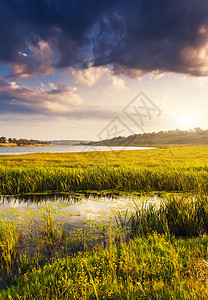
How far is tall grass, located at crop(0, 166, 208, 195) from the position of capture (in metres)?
17.1

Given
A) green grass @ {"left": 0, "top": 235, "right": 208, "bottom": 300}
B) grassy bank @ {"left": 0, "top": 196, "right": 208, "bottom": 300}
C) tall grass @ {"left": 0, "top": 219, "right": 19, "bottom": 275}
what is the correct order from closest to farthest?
green grass @ {"left": 0, "top": 235, "right": 208, "bottom": 300} → grassy bank @ {"left": 0, "top": 196, "right": 208, "bottom": 300} → tall grass @ {"left": 0, "top": 219, "right": 19, "bottom": 275}

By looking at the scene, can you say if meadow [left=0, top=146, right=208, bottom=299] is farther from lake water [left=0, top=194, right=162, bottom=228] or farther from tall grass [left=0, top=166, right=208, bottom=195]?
tall grass [left=0, top=166, right=208, bottom=195]

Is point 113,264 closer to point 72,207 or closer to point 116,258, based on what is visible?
point 116,258

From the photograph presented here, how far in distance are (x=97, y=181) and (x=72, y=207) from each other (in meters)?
5.20

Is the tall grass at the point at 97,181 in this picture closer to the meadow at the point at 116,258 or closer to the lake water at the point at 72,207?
the lake water at the point at 72,207

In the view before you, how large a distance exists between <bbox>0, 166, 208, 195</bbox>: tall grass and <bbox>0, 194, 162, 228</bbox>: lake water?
166 centimetres

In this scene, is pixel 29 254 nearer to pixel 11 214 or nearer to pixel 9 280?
pixel 9 280

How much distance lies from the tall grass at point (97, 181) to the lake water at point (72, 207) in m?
1.66

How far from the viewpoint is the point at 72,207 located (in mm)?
12875

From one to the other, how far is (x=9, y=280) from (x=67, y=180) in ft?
41.4

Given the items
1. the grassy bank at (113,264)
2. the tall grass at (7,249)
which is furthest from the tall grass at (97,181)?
the tall grass at (7,249)

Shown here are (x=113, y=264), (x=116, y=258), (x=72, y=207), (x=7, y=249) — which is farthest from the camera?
(x=72, y=207)

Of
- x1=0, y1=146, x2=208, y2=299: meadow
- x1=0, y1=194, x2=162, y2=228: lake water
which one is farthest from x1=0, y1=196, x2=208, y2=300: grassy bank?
x1=0, y1=194, x2=162, y2=228: lake water

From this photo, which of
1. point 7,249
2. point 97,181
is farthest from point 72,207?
point 7,249
